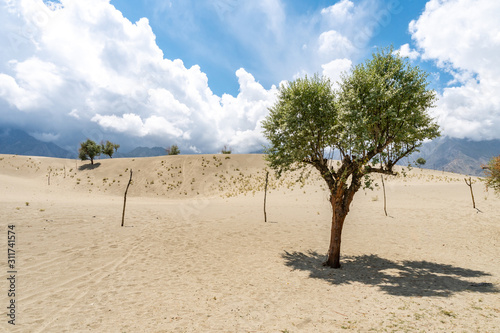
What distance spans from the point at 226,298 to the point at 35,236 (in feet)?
51.3

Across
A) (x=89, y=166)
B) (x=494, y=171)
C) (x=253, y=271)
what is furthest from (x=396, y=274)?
(x=89, y=166)

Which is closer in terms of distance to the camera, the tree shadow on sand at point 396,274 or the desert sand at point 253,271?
the desert sand at point 253,271

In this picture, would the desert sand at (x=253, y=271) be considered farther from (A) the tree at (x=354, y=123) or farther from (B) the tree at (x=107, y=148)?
(B) the tree at (x=107, y=148)

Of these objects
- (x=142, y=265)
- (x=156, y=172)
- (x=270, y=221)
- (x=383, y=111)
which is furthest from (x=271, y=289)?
(x=156, y=172)

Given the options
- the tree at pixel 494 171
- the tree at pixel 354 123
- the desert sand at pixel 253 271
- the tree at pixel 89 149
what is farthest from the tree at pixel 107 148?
the tree at pixel 494 171

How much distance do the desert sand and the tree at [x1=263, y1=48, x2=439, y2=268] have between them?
3742mm

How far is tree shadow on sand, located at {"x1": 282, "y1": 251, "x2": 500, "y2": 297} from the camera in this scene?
1163 centimetres

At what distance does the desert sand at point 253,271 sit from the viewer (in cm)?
863

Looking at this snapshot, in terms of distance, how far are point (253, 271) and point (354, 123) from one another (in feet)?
34.3

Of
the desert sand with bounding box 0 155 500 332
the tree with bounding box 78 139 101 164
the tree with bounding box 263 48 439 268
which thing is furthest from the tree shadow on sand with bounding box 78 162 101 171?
the tree with bounding box 263 48 439 268

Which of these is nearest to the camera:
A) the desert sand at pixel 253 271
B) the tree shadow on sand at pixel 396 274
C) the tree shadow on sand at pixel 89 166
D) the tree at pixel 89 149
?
the desert sand at pixel 253 271

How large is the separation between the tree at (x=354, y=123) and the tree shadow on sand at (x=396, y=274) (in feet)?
4.86

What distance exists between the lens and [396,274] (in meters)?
14.3

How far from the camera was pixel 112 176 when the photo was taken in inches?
2714
